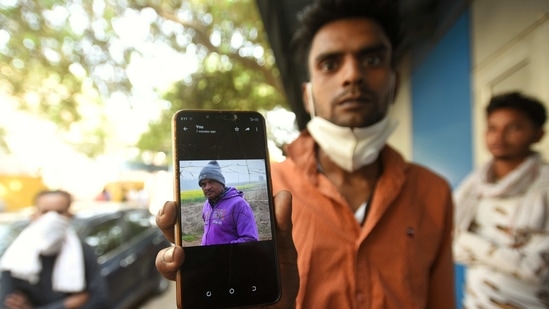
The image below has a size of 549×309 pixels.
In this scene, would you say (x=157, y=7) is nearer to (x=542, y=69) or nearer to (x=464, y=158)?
(x=464, y=158)

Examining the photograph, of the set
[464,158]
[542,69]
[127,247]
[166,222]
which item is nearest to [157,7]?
[127,247]

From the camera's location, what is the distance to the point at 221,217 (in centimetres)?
88

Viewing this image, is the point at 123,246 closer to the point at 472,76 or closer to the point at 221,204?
the point at 472,76

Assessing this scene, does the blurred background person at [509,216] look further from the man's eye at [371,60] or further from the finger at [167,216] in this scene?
the finger at [167,216]

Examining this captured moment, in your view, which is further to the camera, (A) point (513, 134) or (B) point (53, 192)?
(B) point (53, 192)

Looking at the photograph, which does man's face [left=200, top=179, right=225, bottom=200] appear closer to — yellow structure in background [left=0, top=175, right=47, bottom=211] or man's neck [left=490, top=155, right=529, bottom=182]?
man's neck [left=490, top=155, right=529, bottom=182]

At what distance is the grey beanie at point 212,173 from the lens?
895 millimetres

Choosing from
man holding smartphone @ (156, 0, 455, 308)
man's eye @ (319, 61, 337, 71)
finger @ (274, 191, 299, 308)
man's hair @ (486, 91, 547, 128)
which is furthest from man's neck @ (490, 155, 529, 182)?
finger @ (274, 191, 299, 308)

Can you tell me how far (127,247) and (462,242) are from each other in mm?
4148

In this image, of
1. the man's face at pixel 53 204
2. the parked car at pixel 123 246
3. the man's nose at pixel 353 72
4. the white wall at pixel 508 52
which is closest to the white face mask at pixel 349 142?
the man's nose at pixel 353 72

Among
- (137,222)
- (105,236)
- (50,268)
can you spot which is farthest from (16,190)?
(50,268)

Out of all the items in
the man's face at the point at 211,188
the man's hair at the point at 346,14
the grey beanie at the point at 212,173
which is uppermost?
the man's hair at the point at 346,14

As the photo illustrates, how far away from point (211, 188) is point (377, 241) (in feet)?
1.85

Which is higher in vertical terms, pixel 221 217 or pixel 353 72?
pixel 353 72
